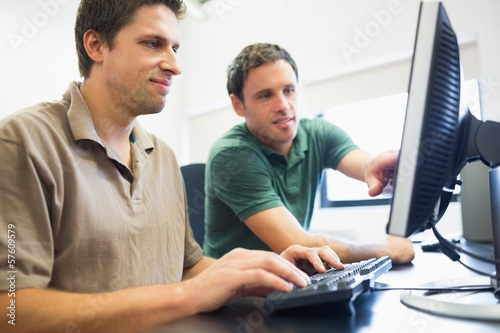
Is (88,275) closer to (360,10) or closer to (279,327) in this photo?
(279,327)

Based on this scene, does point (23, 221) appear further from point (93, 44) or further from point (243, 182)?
point (243, 182)

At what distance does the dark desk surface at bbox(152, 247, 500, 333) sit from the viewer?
1.44ft

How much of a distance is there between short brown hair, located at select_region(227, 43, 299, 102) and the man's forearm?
43.6 inches

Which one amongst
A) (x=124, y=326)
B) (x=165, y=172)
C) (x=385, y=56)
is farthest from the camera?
(x=385, y=56)

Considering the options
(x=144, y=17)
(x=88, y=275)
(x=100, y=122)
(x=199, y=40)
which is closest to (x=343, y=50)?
(x=199, y=40)

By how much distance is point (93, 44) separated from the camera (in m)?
1.07

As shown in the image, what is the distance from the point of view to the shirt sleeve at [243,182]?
1.23 m

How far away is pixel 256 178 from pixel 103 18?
664mm

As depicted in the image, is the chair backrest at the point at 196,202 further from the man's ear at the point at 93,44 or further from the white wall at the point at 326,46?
the white wall at the point at 326,46

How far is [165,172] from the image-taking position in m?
1.14

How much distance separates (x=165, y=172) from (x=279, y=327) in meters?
0.76

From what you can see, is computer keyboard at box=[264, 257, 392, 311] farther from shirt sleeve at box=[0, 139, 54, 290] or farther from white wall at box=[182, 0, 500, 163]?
white wall at box=[182, 0, 500, 163]

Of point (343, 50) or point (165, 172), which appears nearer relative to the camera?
point (165, 172)

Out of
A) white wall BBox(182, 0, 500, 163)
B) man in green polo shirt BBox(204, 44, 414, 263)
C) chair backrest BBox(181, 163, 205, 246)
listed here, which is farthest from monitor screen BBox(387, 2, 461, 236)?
white wall BBox(182, 0, 500, 163)
